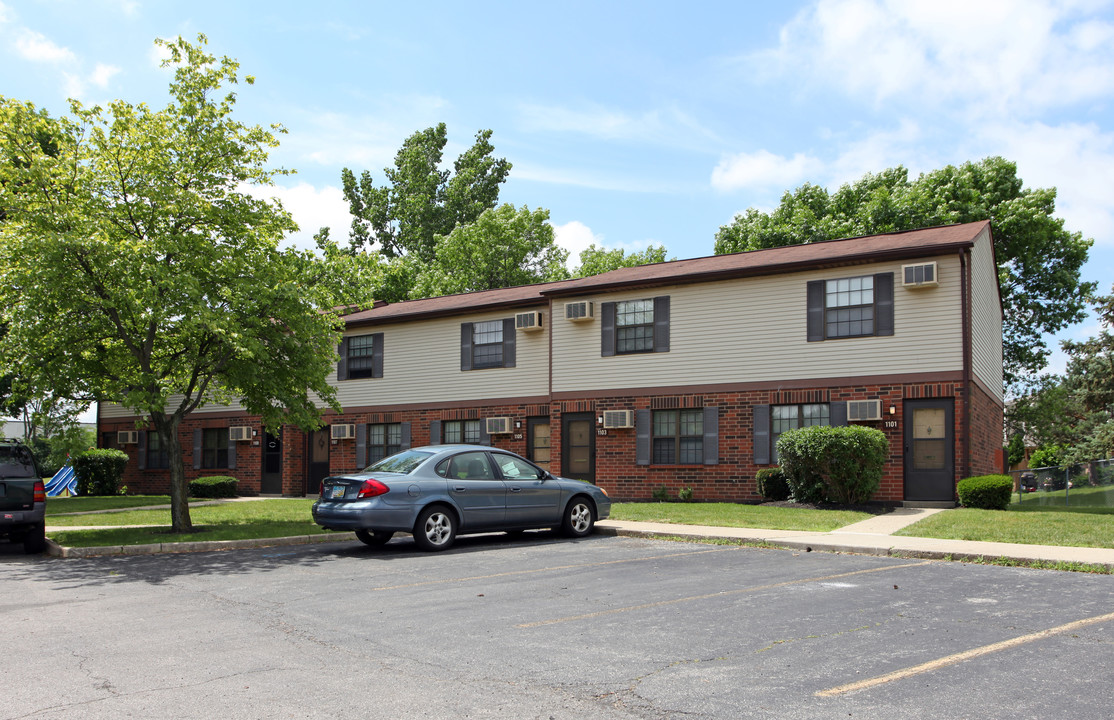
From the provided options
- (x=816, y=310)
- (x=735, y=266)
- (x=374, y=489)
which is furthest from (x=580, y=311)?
(x=374, y=489)

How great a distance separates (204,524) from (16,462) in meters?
4.50

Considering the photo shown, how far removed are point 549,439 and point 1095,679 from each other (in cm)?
1865

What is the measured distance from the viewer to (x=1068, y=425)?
135ft

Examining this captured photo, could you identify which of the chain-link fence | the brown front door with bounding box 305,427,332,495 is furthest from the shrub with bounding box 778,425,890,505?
the brown front door with bounding box 305,427,332,495

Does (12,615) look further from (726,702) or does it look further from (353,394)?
(353,394)

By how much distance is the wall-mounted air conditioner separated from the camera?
2412 centimetres

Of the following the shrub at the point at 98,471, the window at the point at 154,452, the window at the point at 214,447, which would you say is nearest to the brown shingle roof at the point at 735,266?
the window at the point at 214,447

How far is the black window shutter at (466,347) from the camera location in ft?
83.4

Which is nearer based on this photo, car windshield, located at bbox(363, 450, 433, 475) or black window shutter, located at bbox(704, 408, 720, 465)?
car windshield, located at bbox(363, 450, 433, 475)

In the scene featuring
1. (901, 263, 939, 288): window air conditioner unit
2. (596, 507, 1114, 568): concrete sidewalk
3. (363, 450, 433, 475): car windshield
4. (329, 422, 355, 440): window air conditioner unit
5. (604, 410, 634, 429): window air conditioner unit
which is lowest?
(596, 507, 1114, 568): concrete sidewalk

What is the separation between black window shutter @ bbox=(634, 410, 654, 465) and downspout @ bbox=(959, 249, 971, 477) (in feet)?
23.2

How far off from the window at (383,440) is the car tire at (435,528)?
14087 millimetres

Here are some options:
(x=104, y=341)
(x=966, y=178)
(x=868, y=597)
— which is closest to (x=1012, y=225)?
(x=966, y=178)

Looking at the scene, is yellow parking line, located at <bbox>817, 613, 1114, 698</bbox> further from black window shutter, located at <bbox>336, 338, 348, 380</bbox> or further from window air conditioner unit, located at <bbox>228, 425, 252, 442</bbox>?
window air conditioner unit, located at <bbox>228, 425, 252, 442</bbox>
